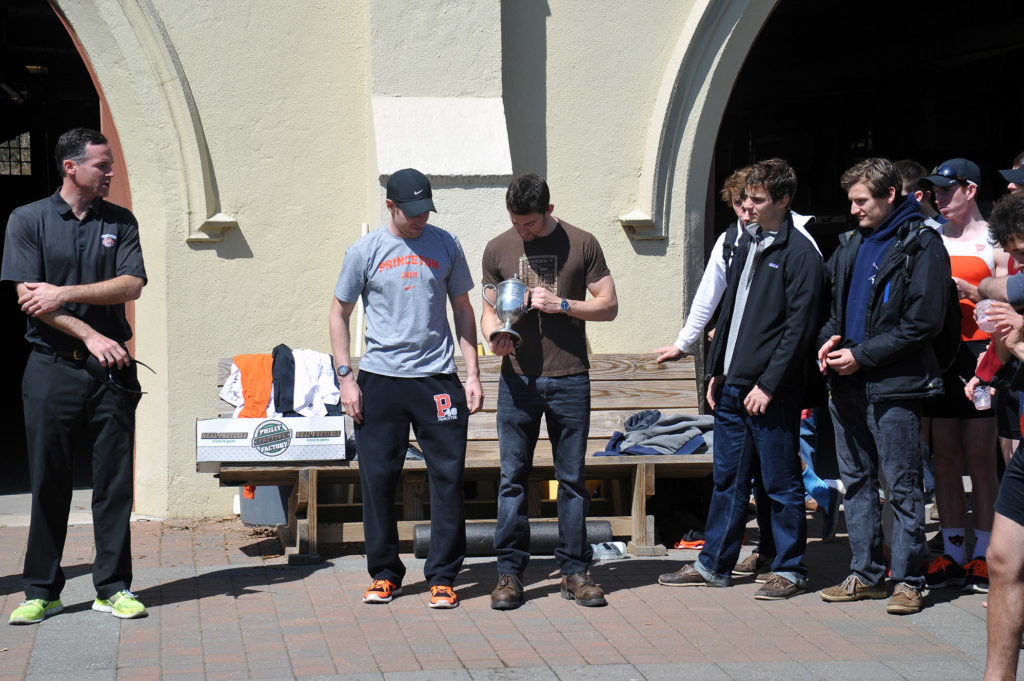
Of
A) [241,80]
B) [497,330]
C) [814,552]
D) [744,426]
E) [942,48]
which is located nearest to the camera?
[497,330]

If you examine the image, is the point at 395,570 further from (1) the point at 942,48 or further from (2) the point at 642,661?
(1) the point at 942,48

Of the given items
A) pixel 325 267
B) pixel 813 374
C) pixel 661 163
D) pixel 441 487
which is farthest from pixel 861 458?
pixel 325 267

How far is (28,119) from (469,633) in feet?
54.2

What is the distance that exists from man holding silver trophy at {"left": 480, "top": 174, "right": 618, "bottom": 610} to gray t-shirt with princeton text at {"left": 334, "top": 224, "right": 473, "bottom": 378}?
24 cm

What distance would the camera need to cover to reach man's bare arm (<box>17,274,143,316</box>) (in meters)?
4.75

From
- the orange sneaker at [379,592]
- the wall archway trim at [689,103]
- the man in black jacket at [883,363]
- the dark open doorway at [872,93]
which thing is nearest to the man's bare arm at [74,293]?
the orange sneaker at [379,592]

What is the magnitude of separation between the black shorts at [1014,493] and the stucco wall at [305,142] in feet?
12.6

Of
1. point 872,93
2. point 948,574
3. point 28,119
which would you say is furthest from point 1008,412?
point 28,119

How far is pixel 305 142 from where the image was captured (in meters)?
7.19

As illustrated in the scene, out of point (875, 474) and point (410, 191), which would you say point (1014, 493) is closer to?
point (875, 474)

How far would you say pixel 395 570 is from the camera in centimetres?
529

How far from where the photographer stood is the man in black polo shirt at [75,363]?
482 centimetres

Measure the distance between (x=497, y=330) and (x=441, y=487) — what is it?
758 millimetres

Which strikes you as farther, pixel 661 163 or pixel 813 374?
pixel 661 163
